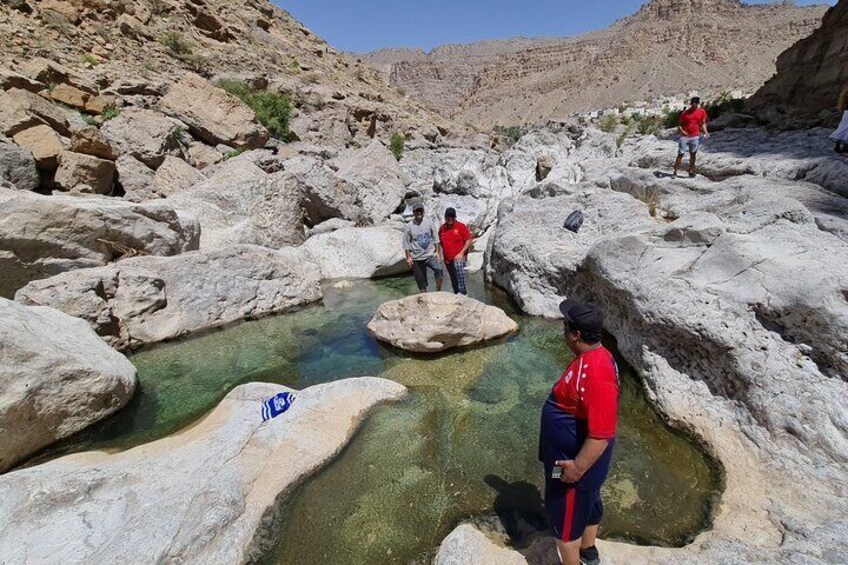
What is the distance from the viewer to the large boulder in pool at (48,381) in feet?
13.1

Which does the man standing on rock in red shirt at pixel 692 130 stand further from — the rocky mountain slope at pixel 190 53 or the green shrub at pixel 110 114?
the rocky mountain slope at pixel 190 53

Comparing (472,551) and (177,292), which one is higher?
(177,292)

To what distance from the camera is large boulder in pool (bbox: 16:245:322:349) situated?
6.36 m

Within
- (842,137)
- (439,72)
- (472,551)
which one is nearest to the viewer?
(472,551)

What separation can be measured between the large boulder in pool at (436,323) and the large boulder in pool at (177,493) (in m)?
1.95

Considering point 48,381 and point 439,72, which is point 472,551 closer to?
point 48,381

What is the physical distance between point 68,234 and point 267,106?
1512 centimetres

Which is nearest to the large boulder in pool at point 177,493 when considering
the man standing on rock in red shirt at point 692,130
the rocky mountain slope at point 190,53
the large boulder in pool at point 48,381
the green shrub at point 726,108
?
the large boulder in pool at point 48,381

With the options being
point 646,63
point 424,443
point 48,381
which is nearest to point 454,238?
point 424,443

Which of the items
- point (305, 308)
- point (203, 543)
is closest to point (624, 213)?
point (305, 308)

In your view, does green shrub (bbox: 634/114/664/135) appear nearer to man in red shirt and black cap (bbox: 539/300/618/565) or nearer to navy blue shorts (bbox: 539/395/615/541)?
man in red shirt and black cap (bbox: 539/300/618/565)

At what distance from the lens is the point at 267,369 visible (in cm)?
615

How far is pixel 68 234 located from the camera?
7.12m

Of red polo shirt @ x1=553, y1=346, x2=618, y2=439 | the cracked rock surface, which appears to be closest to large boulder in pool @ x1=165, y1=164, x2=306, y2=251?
the cracked rock surface
